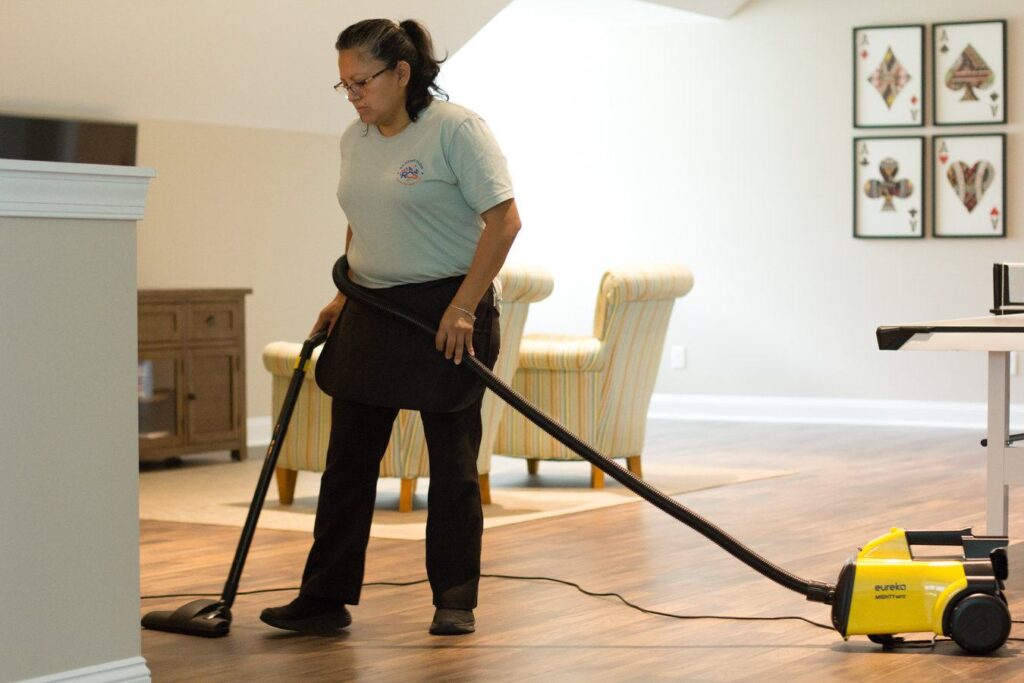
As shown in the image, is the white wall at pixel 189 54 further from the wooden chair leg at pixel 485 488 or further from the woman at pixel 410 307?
the woman at pixel 410 307

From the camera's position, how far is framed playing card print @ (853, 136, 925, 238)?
8.58 m

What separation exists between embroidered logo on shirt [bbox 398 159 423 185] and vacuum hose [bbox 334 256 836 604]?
0.84 feet

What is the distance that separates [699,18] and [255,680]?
6.75m

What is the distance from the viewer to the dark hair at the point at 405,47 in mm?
3293

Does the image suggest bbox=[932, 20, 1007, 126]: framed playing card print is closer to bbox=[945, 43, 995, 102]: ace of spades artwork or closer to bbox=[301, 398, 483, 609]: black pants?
bbox=[945, 43, 995, 102]: ace of spades artwork

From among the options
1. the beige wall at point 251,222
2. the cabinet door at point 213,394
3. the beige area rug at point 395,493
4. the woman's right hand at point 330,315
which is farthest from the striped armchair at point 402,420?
the beige wall at point 251,222

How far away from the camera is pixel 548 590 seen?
4.03 metres

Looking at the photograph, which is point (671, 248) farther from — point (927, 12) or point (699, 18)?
point (927, 12)

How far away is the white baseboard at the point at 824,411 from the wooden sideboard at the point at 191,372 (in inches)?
114

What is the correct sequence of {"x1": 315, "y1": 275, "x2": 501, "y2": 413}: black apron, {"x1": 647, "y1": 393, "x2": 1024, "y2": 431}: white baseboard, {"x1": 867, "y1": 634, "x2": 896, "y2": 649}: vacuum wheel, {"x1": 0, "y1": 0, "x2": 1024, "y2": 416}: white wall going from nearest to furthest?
{"x1": 867, "y1": 634, "x2": 896, "y2": 649}: vacuum wheel < {"x1": 315, "y1": 275, "x2": 501, "y2": 413}: black apron < {"x1": 0, "y1": 0, "x2": 1024, "y2": 416}: white wall < {"x1": 647, "y1": 393, "x2": 1024, "y2": 431}: white baseboard

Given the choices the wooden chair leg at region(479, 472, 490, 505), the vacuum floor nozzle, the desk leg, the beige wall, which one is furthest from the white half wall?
the beige wall

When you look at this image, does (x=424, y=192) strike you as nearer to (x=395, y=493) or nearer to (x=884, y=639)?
(x=884, y=639)

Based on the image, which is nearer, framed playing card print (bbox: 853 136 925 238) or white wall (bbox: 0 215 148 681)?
white wall (bbox: 0 215 148 681)

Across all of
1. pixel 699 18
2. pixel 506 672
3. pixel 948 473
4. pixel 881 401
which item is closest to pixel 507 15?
pixel 699 18
